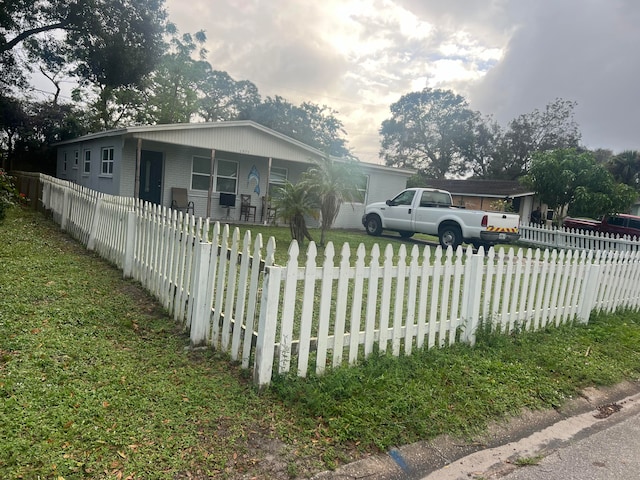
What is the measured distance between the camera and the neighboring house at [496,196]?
93.4ft

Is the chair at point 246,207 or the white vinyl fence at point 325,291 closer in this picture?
the white vinyl fence at point 325,291

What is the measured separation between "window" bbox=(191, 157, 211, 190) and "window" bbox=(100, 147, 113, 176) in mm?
2784

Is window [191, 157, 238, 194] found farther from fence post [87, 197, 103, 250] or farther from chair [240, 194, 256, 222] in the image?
fence post [87, 197, 103, 250]

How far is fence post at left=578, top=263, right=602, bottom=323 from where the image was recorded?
5.84m

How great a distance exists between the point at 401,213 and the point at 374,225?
1351mm

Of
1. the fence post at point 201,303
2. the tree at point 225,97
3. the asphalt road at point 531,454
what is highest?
the tree at point 225,97

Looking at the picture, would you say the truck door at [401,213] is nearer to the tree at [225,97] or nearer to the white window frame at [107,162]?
the white window frame at [107,162]

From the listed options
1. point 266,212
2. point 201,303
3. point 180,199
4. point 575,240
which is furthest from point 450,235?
point 201,303

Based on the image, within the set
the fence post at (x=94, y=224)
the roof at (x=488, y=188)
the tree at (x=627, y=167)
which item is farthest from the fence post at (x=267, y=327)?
the tree at (x=627, y=167)

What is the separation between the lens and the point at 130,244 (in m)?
6.04

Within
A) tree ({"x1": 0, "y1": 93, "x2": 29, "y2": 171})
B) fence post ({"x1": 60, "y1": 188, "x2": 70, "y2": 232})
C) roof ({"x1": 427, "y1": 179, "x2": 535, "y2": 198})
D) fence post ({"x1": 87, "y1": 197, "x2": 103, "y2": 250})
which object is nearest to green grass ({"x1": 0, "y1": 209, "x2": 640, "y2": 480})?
fence post ({"x1": 87, "y1": 197, "x2": 103, "y2": 250})

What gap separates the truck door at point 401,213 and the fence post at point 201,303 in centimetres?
1086

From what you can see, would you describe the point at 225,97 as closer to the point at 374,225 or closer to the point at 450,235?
the point at 374,225

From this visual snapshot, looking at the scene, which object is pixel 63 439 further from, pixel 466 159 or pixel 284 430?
pixel 466 159
